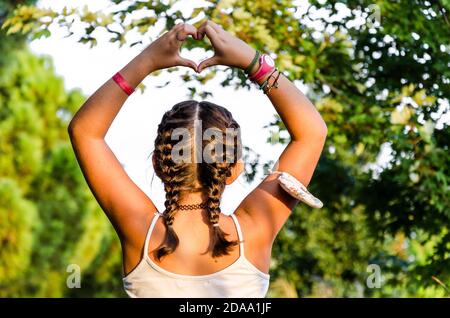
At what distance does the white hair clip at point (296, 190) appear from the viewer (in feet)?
6.69

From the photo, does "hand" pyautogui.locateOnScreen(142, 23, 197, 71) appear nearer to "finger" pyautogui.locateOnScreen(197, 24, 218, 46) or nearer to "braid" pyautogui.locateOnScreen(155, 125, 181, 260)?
"finger" pyautogui.locateOnScreen(197, 24, 218, 46)

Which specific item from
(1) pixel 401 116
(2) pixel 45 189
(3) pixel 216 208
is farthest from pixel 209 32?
(2) pixel 45 189

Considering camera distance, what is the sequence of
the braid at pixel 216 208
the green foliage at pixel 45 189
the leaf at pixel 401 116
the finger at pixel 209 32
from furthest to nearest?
the green foliage at pixel 45 189 < the leaf at pixel 401 116 < the finger at pixel 209 32 < the braid at pixel 216 208

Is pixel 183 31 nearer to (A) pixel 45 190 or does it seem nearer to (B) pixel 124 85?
(B) pixel 124 85

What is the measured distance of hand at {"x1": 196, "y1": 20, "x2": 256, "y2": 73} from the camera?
2.11 meters

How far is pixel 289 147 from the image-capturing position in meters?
2.20

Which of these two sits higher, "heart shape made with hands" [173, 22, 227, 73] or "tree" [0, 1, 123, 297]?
"heart shape made with hands" [173, 22, 227, 73]

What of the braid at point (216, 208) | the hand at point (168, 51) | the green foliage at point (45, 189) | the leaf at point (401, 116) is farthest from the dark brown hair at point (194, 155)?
the green foliage at point (45, 189)

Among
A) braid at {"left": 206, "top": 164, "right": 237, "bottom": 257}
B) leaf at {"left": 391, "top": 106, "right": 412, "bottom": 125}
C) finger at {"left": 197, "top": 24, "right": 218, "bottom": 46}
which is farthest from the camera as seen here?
leaf at {"left": 391, "top": 106, "right": 412, "bottom": 125}

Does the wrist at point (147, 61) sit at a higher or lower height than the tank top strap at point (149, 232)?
higher

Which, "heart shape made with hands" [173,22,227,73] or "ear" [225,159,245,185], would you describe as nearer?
"heart shape made with hands" [173,22,227,73]

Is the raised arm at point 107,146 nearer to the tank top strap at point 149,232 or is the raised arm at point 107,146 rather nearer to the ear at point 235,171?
the tank top strap at point 149,232

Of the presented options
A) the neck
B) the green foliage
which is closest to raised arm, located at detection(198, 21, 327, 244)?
the neck
